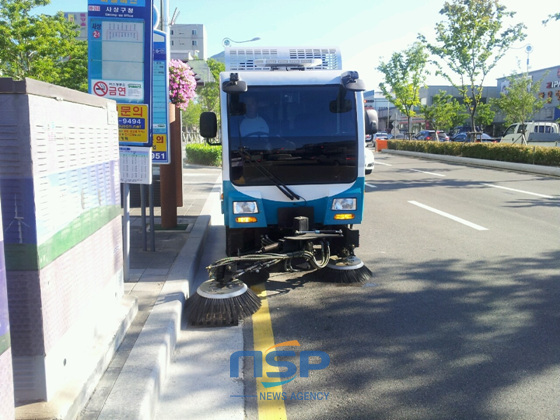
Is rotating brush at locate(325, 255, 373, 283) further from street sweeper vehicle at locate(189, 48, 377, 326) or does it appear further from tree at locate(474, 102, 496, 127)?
tree at locate(474, 102, 496, 127)

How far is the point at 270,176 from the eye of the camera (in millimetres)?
6371

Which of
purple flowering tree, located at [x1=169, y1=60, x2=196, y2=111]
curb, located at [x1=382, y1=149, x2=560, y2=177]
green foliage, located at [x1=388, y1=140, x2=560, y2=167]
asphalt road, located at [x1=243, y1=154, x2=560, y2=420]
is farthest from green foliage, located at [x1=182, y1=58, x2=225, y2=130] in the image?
asphalt road, located at [x1=243, y1=154, x2=560, y2=420]

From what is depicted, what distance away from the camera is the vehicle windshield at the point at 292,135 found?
637 cm

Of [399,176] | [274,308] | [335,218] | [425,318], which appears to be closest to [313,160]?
[335,218]

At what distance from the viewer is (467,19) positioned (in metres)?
28.1

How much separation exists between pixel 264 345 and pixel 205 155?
2119 cm

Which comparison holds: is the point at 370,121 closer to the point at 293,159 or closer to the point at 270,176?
the point at 293,159

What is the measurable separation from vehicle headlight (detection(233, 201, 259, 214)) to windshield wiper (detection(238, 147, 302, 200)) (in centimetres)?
34

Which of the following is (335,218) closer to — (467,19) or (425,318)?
(425,318)

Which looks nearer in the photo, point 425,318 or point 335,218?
point 425,318

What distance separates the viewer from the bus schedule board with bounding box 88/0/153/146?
609 centimetres

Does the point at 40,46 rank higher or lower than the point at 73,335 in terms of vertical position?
higher

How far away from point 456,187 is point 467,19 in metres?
15.4

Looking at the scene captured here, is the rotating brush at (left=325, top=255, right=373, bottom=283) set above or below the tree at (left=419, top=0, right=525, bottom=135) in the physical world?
below
